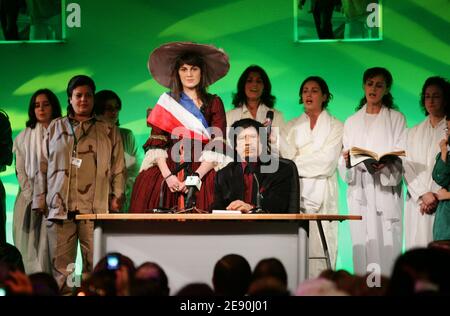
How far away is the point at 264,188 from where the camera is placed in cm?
620

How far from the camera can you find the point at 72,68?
7871 millimetres

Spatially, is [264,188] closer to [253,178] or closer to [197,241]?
[253,178]

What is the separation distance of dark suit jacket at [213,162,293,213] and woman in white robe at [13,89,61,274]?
1825 millimetres

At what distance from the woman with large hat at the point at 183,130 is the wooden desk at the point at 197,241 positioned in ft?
3.11

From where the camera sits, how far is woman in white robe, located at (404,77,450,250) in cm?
717

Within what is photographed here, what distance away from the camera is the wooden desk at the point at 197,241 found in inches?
209

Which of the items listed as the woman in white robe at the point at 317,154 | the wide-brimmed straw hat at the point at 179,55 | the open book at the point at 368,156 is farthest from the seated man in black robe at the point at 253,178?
the woman in white robe at the point at 317,154

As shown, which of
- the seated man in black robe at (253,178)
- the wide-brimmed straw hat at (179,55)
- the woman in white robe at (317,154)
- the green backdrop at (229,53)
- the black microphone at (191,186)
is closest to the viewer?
the black microphone at (191,186)

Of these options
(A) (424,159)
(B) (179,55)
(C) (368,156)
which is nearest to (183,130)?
A: (B) (179,55)

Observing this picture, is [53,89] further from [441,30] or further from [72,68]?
[441,30]

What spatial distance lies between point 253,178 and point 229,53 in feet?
6.20

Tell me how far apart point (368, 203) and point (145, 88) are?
2158 mm

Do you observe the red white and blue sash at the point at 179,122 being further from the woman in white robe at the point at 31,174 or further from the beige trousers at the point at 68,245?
the woman in white robe at the point at 31,174
